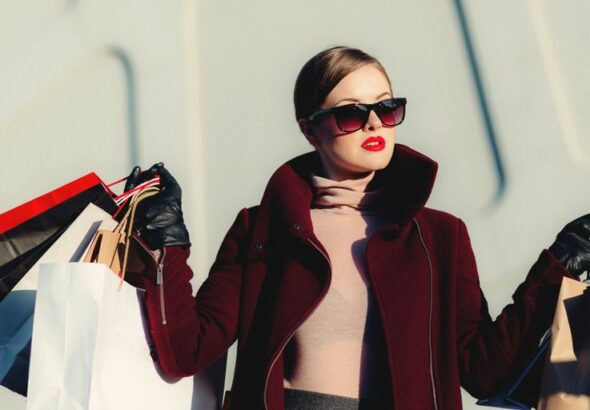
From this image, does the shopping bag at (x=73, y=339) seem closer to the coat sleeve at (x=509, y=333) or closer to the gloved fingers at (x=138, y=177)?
the gloved fingers at (x=138, y=177)

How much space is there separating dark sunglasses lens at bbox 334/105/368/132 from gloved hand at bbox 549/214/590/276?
375 mm

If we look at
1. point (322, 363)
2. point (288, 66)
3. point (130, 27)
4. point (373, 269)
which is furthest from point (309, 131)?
point (130, 27)

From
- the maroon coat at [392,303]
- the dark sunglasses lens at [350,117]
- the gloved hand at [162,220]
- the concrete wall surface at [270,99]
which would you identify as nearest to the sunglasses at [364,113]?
the dark sunglasses lens at [350,117]

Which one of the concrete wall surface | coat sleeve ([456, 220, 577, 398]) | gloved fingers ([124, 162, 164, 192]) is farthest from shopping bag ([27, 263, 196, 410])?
the concrete wall surface

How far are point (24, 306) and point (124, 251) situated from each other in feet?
0.63

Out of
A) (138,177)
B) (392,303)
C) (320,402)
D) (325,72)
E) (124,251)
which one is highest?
(325,72)

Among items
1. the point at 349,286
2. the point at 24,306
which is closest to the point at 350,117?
the point at 349,286

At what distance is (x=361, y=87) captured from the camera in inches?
64.6

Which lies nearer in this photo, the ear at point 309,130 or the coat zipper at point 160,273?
the coat zipper at point 160,273

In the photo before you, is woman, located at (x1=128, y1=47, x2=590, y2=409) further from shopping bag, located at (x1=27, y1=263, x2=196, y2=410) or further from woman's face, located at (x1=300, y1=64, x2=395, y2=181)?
shopping bag, located at (x1=27, y1=263, x2=196, y2=410)

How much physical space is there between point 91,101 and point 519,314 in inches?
54.8

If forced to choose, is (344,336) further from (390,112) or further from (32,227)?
(32,227)

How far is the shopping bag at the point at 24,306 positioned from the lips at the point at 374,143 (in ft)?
1.48

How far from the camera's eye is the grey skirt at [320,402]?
1.54m
